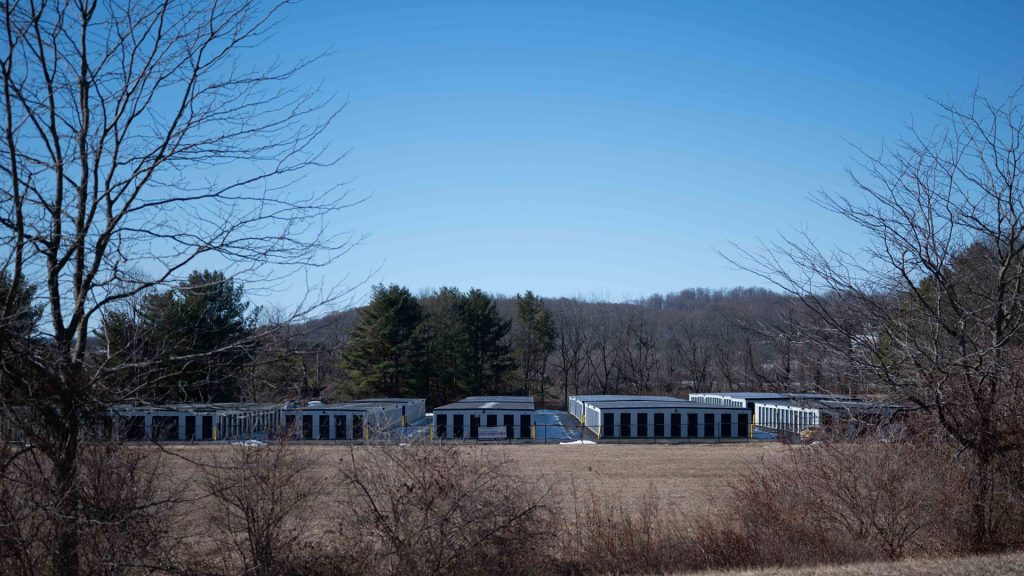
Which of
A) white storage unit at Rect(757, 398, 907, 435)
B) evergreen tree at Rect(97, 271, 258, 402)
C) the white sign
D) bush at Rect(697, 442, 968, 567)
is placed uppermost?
evergreen tree at Rect(97, 271, 258, 402)

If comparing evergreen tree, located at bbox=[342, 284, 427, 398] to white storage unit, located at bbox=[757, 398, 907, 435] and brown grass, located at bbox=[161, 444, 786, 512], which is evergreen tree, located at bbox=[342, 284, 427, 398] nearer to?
brown grass, located at bbox=[161, 444, 786, 512]

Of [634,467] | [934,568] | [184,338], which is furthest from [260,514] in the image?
[634,467]

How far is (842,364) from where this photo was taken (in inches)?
384

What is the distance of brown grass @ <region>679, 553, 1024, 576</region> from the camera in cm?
698

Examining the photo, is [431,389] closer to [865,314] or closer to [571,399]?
[571,399]

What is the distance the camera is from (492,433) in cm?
3775

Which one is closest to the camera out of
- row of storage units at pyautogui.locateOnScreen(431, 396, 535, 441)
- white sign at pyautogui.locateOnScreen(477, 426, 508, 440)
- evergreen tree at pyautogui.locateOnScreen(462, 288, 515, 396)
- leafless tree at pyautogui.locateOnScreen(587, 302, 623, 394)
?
white sign at pyautogui.locateOnScreen(477, 426, 508, 440)

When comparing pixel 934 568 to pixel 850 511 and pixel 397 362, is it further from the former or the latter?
pixel 397 362

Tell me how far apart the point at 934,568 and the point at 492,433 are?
31.4 metres

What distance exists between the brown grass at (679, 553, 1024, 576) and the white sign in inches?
1181

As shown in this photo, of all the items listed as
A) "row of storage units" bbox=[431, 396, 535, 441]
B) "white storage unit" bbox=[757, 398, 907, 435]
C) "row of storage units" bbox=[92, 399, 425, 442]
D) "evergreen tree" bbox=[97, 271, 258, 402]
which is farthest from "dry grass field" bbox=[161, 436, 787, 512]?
"evergreen tree" bbox=[97, 271, 258, 402]

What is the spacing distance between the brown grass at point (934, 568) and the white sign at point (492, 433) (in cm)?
2999

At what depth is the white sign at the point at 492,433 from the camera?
3742 centimetres

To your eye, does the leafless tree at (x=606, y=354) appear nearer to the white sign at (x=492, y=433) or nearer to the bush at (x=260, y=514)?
the white sign at (x=492, y=433)
